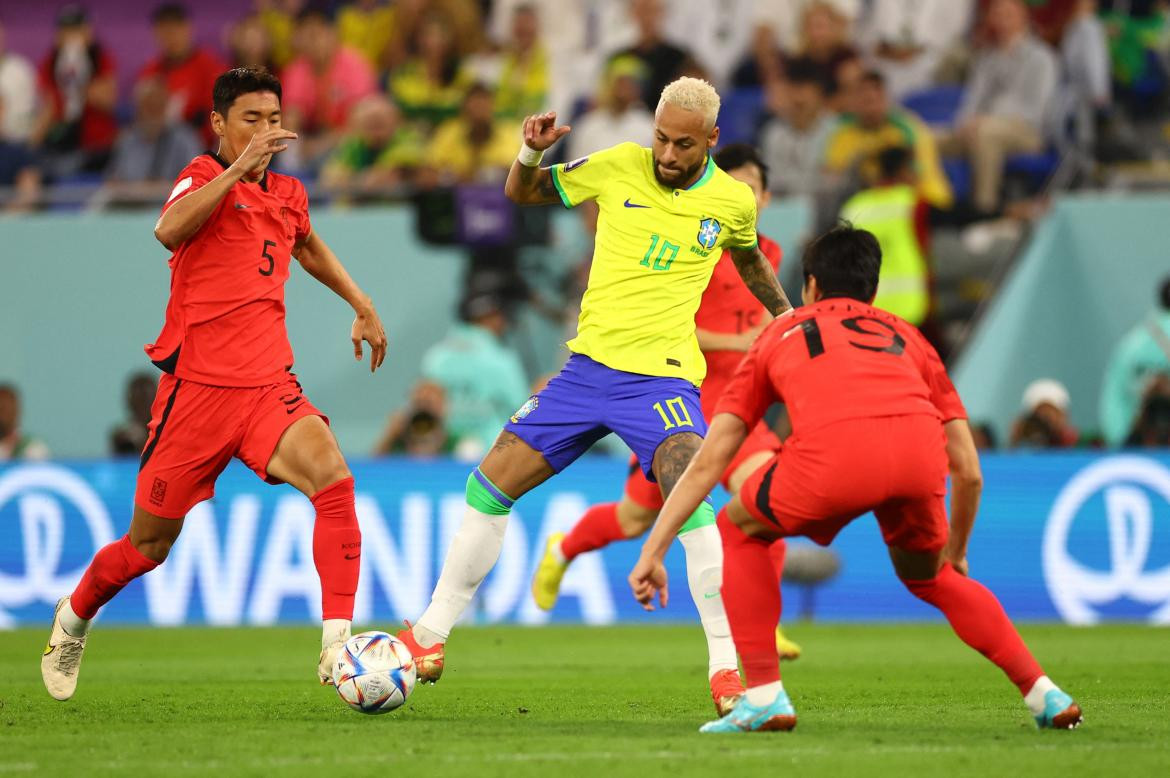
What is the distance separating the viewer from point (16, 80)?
1977cm

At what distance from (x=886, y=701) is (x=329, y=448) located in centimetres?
275

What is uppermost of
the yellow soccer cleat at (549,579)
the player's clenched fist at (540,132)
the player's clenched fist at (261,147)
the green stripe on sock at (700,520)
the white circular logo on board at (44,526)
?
the player's clenched fist at (540,132)

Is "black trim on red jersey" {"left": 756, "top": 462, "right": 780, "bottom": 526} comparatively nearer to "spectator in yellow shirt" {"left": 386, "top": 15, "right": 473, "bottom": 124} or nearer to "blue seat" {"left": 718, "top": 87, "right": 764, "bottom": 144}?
"blue seat" {"left": 718, "top": 87, "right": 764, "bottom": 144}

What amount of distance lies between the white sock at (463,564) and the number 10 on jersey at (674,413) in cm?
87

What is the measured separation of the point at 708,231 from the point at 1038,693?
2465 millimetres

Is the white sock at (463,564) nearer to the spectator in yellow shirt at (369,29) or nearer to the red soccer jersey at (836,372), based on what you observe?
the red soccer jersey at (836,372)

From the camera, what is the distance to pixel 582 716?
23.7ft

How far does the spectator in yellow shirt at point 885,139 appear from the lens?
1538cm

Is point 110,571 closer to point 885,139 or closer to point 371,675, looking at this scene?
point 371,675

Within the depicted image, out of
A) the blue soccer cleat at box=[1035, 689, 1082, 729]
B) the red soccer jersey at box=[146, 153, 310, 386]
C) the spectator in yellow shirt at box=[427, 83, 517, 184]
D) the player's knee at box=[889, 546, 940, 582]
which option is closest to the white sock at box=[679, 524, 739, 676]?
the player's knee at box=[889, 546, 940, 582]

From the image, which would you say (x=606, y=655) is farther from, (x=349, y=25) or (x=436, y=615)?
(x=349, y=25)

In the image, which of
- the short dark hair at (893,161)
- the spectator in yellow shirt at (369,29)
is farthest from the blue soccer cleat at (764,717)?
the spectator in yellow shirt at (369,29)

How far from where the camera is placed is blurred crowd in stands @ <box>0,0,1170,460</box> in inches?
603

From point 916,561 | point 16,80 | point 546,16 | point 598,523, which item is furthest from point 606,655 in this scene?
point 16,80
